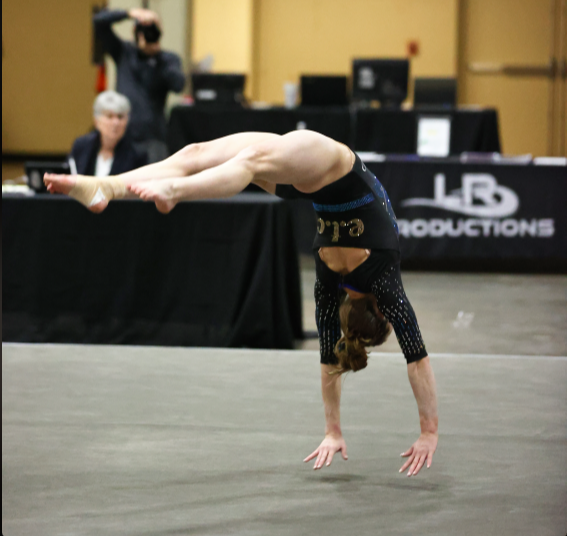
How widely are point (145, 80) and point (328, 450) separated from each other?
310 cm

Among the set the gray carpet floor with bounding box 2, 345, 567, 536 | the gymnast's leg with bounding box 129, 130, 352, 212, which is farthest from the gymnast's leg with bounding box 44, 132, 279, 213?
the gray carpet floor with bounding box 2, 345, 567, 536

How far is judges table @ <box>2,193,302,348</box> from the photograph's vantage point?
12.2 ft

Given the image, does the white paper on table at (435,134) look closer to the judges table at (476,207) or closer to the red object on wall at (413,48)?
the judges table at (476,207)

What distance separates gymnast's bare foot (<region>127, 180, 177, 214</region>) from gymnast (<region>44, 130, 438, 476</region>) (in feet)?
0.63

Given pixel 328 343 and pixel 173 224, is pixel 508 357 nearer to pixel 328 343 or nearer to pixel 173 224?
pixel 328 343

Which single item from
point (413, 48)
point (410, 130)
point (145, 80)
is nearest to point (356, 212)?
point (145, 80)

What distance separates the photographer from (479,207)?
5.37m

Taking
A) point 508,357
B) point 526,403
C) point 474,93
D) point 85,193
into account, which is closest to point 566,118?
point 474,93

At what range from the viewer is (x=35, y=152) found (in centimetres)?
1145

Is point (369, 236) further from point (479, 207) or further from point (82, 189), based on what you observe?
point (479, 207)

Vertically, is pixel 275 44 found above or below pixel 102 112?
above

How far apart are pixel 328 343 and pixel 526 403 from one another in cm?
91

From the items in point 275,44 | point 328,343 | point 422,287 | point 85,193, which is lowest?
point 422,287

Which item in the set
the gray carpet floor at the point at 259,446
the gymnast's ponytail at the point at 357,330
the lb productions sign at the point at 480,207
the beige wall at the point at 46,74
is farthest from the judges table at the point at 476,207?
the beige wall at the point at 46,74
